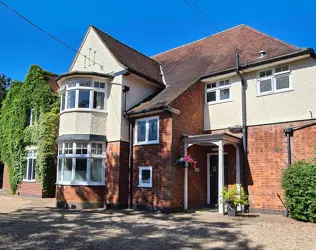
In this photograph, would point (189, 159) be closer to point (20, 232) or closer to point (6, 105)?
point (20, 232)

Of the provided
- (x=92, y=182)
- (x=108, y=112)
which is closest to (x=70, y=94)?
(x=108, y=112)

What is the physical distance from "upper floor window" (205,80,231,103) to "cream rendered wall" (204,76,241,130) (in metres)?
0.23

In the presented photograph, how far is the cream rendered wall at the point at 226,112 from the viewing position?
45.8 feet

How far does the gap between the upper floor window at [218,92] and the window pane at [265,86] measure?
154 cm

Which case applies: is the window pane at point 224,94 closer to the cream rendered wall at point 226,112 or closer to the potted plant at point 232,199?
the cream rendered wall at point 226,112

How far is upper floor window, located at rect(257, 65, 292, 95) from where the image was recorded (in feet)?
41.7

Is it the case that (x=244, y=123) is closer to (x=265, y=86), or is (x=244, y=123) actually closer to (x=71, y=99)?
(x=265, y=86)

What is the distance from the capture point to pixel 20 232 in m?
8.20

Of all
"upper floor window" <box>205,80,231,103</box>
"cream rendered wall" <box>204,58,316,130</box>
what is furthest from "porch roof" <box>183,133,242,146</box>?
"upper floor window" <box>205,80,231,103</box>

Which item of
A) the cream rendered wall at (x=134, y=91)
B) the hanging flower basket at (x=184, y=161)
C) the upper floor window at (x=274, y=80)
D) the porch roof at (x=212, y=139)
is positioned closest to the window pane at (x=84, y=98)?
the cream rendered wall at (x=134, y=91)

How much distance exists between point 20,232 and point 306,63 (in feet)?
37.9

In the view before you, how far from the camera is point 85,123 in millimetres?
14570

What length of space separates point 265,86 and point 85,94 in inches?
324

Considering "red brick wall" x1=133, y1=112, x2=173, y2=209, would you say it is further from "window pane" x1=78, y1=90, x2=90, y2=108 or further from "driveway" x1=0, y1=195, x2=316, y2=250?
"window pane" x1=78, y1=90, x2=90, y2=108
